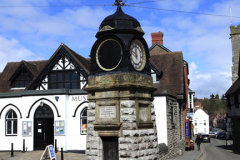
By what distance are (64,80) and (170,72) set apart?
8722mm

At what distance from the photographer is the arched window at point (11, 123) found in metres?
19.7

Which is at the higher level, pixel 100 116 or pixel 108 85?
pixel 108 85

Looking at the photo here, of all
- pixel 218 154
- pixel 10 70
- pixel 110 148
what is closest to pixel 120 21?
pixel 110 148

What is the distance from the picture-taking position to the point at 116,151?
9.81 metres

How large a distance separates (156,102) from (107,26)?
1048 centimetres

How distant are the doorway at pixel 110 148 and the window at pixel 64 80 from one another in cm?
1103

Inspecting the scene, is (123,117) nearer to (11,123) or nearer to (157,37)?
(11,123)

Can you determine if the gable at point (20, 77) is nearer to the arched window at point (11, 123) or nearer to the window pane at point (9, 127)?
the arched window at point (11, 123)

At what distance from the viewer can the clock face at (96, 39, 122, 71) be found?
10.1 meters

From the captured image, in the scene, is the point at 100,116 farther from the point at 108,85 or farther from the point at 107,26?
the point at 107,26

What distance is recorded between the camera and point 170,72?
2314cm

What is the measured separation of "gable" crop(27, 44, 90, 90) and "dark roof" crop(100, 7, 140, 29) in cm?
1009

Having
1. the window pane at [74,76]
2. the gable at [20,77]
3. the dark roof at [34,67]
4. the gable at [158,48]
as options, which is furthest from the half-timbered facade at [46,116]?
the gable at [158,48]

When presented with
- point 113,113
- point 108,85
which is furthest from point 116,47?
point 113,113
